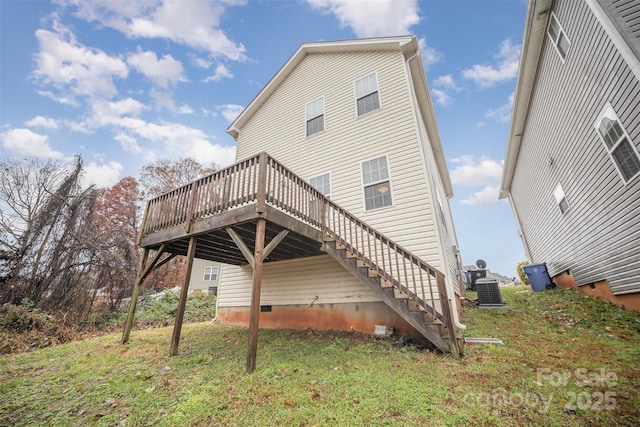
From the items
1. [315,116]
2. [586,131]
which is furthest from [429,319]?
[315,116]

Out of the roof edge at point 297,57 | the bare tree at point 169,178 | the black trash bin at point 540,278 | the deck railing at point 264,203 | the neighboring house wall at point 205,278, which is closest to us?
the deck railing at point 264,203

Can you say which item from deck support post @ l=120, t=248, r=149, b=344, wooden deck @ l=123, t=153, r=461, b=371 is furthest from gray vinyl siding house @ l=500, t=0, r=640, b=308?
deck support post @ l=120, t=248, r=149, b=344

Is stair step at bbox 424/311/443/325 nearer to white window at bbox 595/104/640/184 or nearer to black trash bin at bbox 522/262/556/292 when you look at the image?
white window at bbox 595/104/640/184

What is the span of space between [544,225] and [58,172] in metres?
21.3

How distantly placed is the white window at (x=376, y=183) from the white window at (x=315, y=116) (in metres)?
2.71

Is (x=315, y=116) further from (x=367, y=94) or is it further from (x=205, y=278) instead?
(x=205, y=278)

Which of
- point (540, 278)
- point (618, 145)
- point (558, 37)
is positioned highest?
point (558, 37)

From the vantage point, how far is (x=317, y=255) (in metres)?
7.43

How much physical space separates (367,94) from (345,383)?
27.2 feet

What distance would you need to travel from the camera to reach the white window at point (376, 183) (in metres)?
7.18

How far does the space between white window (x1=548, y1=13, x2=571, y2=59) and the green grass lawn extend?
23.5 feet

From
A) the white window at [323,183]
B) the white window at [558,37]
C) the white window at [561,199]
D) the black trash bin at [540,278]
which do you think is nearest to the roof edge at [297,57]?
the white window at [558,37]

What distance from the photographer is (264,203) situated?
4.59 meters

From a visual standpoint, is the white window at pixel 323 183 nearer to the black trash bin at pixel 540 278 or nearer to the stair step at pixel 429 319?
the stair step at pixel 429 319
